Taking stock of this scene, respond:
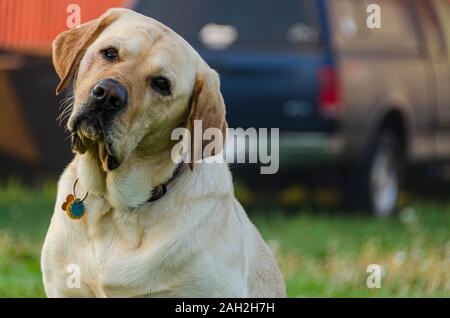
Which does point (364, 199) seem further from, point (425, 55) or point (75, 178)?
point (75, 178)

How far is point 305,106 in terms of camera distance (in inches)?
390

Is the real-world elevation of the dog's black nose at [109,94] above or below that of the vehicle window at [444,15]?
below

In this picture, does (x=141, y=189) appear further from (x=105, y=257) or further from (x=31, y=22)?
(x=31, y=22)

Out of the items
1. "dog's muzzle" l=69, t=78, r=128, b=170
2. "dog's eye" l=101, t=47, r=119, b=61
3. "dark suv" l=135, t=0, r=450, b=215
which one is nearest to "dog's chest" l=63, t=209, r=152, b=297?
"dog's muzzle" l=69, t=78, r=128, b=170

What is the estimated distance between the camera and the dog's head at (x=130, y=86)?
449 cm

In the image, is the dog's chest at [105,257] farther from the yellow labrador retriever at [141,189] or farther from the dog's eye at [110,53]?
the dog's eye at [110,53]

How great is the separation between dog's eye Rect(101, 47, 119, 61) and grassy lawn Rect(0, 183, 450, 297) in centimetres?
169

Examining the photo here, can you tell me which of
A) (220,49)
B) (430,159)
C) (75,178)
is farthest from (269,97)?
(75,178)

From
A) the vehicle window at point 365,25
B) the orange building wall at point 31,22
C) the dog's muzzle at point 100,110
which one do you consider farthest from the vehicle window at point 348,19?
the dog's muzzle at point 100,110

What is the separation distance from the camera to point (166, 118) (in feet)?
15.4

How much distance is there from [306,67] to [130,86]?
217 inches

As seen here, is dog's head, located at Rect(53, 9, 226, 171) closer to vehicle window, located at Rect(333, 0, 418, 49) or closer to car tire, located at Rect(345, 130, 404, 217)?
vehicle window, located at Rect(333, 0, 418, 49)

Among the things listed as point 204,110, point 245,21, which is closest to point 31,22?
point 245,21

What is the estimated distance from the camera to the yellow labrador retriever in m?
4.59
